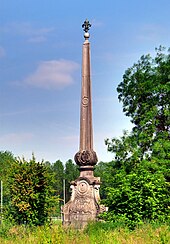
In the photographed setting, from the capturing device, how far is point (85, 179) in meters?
22.6

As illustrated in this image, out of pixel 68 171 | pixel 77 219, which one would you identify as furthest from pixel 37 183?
pixel 68 171

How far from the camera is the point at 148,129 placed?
24812mm

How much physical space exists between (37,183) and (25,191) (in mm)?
609

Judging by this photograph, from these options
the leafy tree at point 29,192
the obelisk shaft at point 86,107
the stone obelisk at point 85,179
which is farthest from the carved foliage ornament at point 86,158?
the leafy tree at point 29,192

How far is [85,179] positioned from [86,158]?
39.8 inches

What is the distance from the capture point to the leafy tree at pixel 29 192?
19.4m

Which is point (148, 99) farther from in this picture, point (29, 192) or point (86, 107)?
point (29, 192)

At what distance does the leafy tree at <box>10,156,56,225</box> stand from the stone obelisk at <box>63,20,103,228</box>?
252 centimetres

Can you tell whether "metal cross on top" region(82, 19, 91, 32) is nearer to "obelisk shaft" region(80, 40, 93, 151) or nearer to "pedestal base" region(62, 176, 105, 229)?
"obelisk shaft" region(80, 40, 93, 151)

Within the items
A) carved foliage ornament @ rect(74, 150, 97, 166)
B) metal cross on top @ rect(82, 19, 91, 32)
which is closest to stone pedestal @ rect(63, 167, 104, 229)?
carved foliage ornament @ rect(74, 150, 97, 166)

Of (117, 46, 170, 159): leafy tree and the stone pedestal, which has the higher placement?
(117, 46, 170, 159): leafy tree

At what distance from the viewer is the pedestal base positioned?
22.3 meters

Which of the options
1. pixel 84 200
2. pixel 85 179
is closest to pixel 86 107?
pixel 85 179

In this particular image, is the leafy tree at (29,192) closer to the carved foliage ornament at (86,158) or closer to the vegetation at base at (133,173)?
the vegetation at base at (133,173)
